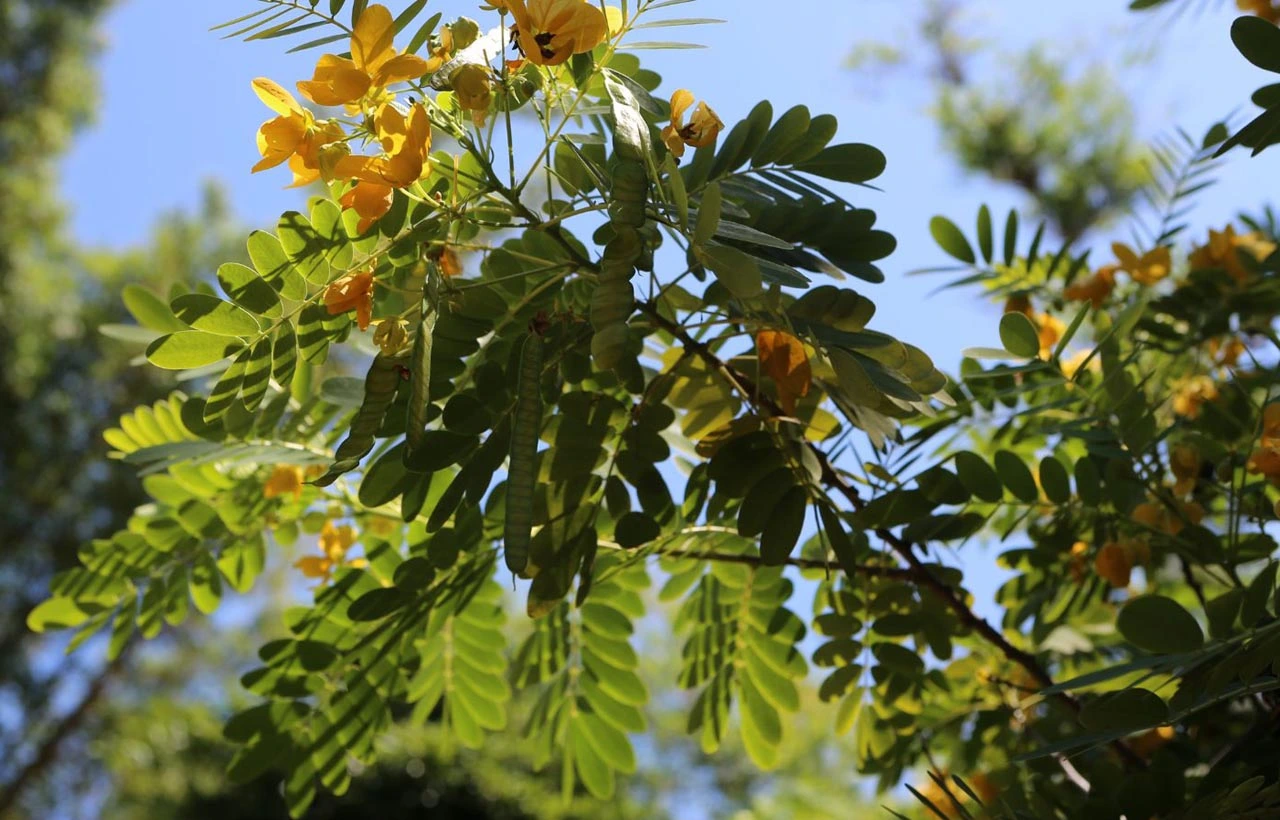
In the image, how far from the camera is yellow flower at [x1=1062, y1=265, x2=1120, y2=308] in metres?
0.82

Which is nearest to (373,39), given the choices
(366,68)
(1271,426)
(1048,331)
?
(366,68)

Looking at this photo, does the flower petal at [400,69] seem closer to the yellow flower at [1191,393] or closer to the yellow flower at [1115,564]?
the yellow flower at [1115,564]

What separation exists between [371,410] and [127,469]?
585 cm

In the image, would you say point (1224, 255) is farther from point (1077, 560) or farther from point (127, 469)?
point (127, 469)

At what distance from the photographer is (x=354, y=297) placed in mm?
472

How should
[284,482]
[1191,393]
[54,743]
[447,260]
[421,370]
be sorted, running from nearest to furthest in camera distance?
[421,370] → [447,260] → [284,482] → [1191,393] → [54,743]

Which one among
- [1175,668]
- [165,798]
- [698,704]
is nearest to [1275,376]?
[1175,668]

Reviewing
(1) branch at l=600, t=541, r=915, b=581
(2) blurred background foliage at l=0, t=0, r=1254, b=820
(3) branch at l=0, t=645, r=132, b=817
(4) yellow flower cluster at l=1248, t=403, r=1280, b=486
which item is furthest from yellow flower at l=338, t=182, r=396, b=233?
(3) branch at l=0, t=645, r=132, b=817

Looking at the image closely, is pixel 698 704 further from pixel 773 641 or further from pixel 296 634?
pixel 296 634

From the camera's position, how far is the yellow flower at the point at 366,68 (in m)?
0.45

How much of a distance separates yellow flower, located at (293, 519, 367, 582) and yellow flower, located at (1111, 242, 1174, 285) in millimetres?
566

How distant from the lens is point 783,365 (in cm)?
52

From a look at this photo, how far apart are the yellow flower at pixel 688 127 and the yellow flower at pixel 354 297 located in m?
0.14

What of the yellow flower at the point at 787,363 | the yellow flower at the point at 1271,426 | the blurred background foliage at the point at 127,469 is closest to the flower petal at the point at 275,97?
the yellow flower at the point at 787,363
